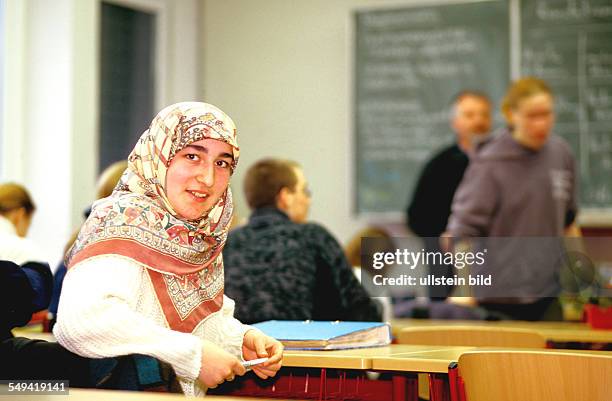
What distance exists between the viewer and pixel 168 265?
1.96m

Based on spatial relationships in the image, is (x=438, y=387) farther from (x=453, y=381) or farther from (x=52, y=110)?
(x=52, y=110)

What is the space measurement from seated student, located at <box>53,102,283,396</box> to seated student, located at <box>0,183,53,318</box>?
12 centimetres

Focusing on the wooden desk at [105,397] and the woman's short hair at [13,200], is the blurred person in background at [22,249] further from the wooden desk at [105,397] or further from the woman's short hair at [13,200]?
the wooden desk at [105,397]

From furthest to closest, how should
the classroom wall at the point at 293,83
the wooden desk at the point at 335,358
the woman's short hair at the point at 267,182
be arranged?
the classroom wall at the point at 293,83
the woman's short hair at the point at 267,182
the wooden desk at the point at 335,358

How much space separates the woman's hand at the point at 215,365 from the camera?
1.80 meters

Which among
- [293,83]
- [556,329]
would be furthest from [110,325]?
[293,83]

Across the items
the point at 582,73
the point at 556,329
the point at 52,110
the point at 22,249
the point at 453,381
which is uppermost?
the point at 582,73

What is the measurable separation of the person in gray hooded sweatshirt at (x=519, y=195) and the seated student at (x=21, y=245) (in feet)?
6.60

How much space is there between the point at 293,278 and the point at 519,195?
1821 mm

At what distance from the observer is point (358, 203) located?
644 cm

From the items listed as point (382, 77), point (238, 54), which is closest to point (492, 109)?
point (382, 77)

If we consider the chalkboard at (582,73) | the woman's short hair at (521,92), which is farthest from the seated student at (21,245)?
the chalkboard at (582,73)

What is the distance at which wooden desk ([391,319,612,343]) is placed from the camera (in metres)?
3.34

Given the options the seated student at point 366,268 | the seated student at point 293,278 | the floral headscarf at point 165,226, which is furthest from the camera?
the seated student at point 366,268
